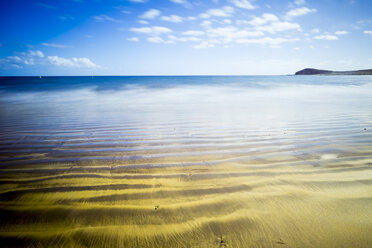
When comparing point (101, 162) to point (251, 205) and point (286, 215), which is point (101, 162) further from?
point (286, 215)

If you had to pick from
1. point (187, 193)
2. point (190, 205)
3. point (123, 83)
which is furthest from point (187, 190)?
point (123, 83)

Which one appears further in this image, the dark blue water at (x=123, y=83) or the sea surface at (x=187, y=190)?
the dark blue water at (x=123, y=83)

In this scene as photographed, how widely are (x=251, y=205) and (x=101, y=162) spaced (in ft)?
9.06

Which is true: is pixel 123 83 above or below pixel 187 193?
above

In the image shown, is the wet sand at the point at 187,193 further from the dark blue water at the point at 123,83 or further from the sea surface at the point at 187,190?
the dark blue water at the point at 123,83

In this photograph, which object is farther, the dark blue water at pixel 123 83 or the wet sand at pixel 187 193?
the dark blue water at pixel 123 83

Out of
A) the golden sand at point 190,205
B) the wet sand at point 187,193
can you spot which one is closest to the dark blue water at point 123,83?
the wet sand at point 187,193

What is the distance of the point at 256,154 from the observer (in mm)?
3771

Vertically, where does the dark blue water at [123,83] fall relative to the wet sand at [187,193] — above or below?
above

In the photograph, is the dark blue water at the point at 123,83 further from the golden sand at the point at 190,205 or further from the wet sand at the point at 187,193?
the golden sand at the point at 190,205

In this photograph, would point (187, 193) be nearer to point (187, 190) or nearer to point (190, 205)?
point (187, 190)


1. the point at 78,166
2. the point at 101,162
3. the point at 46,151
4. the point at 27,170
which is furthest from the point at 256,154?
the point at 46,151

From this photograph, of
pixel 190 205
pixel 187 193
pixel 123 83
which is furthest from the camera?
pixel 123 83

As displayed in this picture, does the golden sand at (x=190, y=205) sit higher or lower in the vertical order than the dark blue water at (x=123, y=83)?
lower
